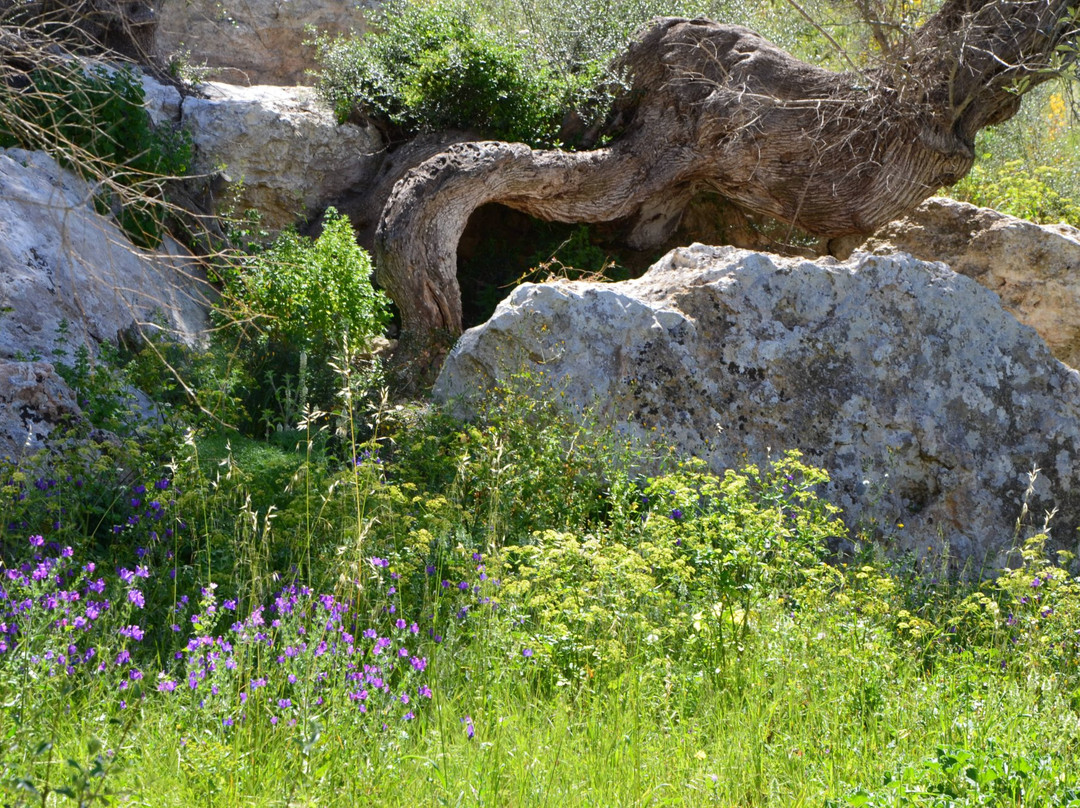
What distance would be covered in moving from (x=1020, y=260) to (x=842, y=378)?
3.32m

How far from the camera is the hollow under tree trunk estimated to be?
866cm

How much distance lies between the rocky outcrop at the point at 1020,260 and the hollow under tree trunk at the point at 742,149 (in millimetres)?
614

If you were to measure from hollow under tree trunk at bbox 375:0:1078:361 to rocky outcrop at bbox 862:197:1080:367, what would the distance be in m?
0.61

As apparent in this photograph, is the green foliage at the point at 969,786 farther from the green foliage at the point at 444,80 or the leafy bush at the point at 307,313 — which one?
the green foliage at the point at 444,80

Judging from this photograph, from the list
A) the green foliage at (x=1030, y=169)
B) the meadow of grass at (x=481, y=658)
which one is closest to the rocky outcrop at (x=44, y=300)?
the meadow of grass at (x=481, y=658)

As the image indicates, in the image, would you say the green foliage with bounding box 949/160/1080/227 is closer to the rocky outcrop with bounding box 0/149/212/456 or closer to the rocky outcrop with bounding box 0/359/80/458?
the rocky outcrop with bounding box 0/149/212/456

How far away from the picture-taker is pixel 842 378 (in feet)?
20.3

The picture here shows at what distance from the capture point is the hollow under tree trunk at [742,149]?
8664 mm

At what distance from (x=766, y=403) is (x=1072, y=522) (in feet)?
6.59

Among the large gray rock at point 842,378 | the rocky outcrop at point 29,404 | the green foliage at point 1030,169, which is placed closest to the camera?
the rocky outcrop at point 29,404

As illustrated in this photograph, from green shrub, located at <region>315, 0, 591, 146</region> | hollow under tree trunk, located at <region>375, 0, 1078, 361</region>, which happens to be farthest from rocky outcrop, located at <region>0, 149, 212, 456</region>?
green shrub, located at <region>315, 0, 591, 146</region>

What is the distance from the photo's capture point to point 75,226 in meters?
7.48

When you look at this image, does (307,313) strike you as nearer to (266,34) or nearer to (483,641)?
(483,641)

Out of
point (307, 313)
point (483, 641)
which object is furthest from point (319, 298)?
point (483, 641)
